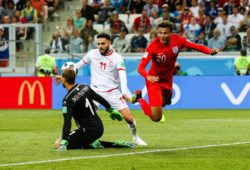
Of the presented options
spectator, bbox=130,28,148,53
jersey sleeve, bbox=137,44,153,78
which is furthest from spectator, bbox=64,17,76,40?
jersey sleeve, bbox=137,44,153,78

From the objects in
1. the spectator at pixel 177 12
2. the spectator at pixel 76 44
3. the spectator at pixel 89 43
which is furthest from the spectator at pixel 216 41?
the spectator at pixel 76 44

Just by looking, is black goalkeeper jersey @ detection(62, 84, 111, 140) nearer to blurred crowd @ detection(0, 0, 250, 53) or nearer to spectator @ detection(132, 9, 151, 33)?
blurred crowd @ detection(0, 0, 250, 53)

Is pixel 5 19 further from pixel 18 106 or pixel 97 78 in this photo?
pixel 97 78

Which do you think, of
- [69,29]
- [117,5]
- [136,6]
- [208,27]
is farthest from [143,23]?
[69,29]

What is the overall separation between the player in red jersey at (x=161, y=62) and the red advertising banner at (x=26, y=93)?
42.8 ft

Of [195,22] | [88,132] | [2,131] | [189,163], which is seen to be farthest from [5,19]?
[189,163]

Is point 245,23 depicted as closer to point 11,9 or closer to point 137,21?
point 137,21

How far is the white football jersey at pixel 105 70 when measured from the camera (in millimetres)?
15805

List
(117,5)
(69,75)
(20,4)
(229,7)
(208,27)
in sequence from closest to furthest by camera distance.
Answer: (69,75)
(208,27)
(229,7)
(117,5)
(20,4)

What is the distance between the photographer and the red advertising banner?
28.8 metres

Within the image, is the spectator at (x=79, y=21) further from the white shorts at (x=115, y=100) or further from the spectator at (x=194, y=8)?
the white shorts at (x=115, y=100)

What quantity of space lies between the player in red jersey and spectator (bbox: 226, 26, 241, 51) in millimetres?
14515

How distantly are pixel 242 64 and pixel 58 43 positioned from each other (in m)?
7.28

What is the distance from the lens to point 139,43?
31.5 metres
